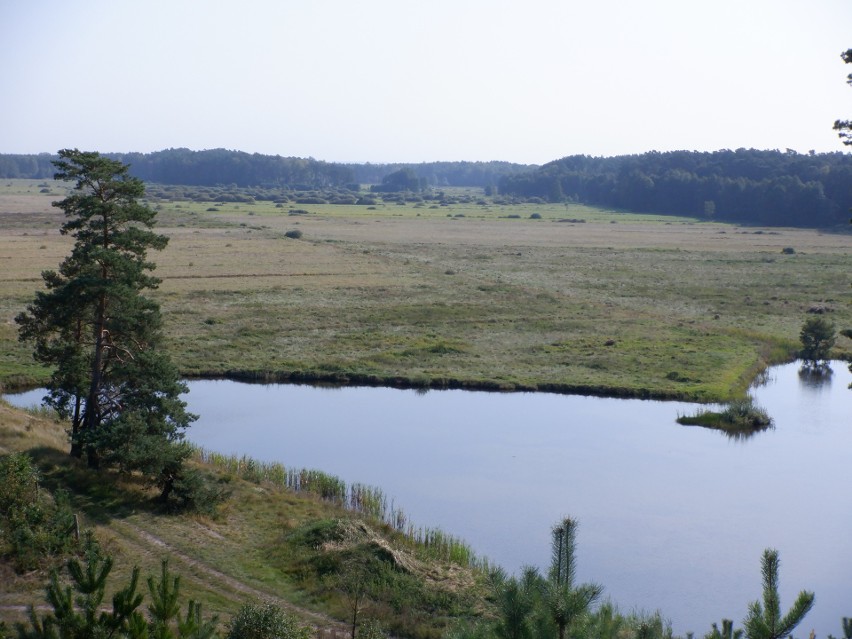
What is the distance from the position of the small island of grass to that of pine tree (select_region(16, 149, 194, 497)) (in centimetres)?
2171

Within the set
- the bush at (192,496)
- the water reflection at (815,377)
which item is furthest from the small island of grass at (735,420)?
the bush at (192,496)

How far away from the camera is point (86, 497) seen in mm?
24109

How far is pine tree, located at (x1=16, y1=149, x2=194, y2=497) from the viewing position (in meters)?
24.6

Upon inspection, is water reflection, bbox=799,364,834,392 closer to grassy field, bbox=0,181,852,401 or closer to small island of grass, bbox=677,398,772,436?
grassy field, bbox=0,181,852,401

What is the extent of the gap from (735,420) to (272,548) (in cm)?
2225

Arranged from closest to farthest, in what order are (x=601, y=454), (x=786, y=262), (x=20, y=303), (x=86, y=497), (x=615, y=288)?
1. (x=86, y=497)
2. (x=601, y=454)
3. (x=20, y=303)
4. (x=615, y=288)
5. (x=786, y=262)

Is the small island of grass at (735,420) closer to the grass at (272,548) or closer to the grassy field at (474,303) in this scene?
the grassy field at (474,303)

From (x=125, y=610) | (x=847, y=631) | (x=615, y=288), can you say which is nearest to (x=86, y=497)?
(x=125, y=610)

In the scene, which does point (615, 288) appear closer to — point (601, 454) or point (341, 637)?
point (601, 454)

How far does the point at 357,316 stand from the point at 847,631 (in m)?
49.4

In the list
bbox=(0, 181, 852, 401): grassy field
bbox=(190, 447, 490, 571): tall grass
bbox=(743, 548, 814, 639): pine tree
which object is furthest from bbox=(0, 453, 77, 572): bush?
bbox=(0, 181, 852, 401): grassy field

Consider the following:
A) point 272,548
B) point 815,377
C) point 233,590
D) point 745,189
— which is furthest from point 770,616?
point 745,189

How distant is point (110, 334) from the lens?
26203 millimetres

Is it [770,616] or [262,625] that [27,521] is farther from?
[770,616]
